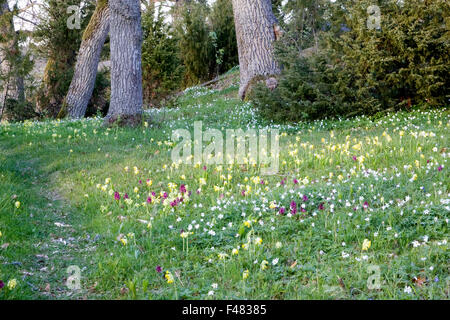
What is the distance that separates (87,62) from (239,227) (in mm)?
13608

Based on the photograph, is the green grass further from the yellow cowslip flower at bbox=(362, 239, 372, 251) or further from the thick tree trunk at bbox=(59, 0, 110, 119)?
the thick tree trunk at bbox=(59, 0, 110, 119)

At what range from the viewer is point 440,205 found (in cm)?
433

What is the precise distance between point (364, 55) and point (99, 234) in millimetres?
7633

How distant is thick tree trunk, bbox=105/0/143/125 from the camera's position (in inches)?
432

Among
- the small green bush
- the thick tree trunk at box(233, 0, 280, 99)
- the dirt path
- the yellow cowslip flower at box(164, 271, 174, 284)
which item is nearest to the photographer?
the yellow cowslip flower at box(164, 271, 174, 284)

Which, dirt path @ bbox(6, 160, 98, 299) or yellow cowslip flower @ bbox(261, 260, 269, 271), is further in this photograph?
dirt path @ bbox(6, 160, 98, 299)

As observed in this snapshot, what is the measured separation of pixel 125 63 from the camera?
36.3 feet

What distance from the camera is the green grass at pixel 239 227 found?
141 inches

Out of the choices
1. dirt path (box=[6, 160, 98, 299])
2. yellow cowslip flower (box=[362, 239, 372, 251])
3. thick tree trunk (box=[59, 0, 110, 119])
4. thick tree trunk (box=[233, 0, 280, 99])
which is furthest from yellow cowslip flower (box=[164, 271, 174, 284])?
thick tree trunk (box=[59, 0, 110, 119])

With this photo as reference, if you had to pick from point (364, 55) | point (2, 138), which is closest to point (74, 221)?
point (2, 138)

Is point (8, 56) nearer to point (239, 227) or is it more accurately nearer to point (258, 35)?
point (258, 35)

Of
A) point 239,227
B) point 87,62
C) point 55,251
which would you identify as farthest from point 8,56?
point 239,227

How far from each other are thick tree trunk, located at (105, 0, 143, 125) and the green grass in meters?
3.39
